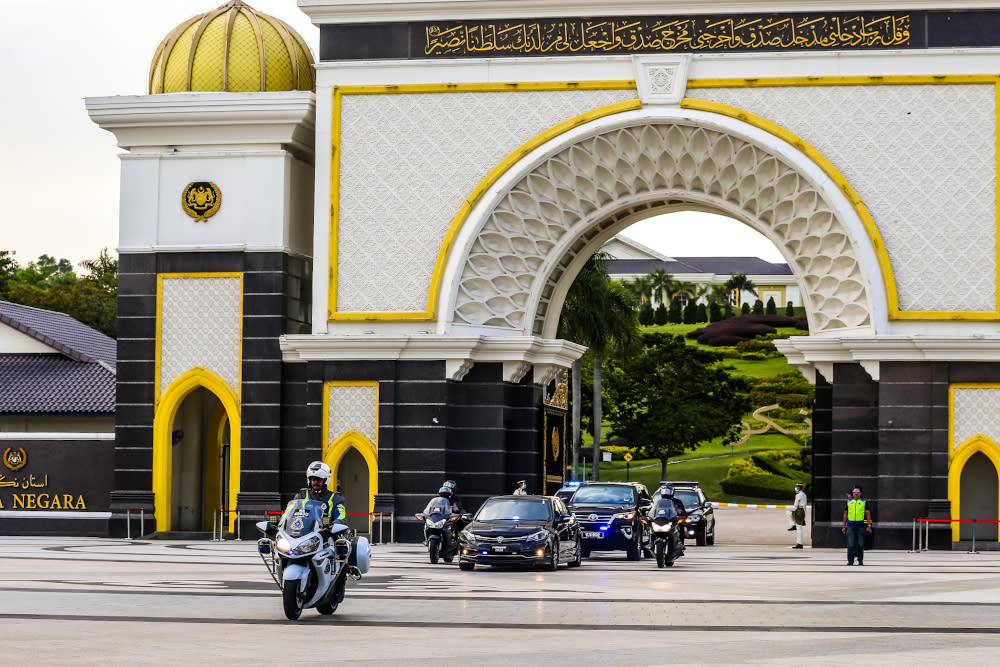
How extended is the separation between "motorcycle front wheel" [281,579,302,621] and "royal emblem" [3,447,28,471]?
21.6m

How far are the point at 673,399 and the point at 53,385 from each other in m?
31.9

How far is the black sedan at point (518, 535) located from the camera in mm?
22984

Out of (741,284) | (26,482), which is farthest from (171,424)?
(741,284)

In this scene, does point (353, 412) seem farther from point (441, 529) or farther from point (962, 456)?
point (962, 456)

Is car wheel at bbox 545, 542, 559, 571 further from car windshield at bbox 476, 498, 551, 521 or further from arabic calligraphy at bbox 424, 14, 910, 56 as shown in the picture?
arabic calligraphy at bbox 424, 14, 910, 56

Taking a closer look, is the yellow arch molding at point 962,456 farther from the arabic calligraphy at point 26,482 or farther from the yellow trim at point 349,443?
the arabic calligraphy at point 26,482

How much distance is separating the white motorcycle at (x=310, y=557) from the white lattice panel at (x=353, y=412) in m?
16.6

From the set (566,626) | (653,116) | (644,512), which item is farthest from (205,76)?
(566,626)

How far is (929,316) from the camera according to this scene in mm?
30547

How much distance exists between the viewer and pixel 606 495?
94.1 feet

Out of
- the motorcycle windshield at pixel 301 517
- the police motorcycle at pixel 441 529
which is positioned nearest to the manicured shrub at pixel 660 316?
the police motorcycle at pixel 441 529

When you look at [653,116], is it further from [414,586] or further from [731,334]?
[731,334]

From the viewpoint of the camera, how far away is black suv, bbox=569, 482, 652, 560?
27812 millimetres

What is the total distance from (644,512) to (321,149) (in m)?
10.6
